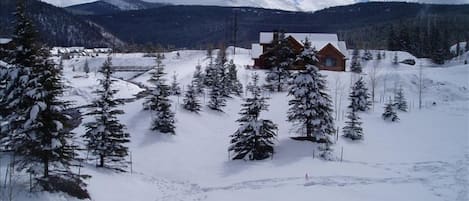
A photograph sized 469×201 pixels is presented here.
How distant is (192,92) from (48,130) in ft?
57.1

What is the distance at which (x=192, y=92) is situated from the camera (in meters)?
30.6

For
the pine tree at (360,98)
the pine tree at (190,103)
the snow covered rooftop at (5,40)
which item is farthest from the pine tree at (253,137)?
the pine tree at (360,98)

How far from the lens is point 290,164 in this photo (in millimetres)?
20516

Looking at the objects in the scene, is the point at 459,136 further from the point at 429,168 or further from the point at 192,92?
the point at 192,92

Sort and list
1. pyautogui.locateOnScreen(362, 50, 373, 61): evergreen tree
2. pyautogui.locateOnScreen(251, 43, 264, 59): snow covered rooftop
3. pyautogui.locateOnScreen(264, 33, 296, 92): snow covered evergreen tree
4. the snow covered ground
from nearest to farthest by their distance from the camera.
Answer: the snow covered ground
pyautogui.locateOnScreen(264, 33, 296, 92): snow covered evergreen tree
pyautogui.locateOnScreen(251, 43, 264, 59): snow covered rooftop
pyautogui.locateOnScreen(362, 50, 373, 61): evergreen tree

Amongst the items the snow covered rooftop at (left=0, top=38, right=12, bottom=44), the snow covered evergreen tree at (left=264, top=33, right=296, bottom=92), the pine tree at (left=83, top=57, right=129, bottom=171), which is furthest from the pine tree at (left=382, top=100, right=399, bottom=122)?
the snow covered rooftop at (left=0, top=38, right=12, bottom=44)

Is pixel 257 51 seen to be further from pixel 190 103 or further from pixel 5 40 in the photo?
pixel 5 40

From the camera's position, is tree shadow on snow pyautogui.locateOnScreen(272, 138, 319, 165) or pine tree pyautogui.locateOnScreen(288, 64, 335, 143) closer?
tree shadow on snow pyautogui.locateOnScreen(272, 138, 319, 165)

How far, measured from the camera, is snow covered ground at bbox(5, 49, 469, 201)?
15938 mm

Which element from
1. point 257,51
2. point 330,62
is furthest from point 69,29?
point 330,62

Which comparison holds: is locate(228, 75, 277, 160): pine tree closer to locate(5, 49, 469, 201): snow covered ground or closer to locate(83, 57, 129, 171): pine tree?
locate(5, 49, 469, 201): snow covered ground

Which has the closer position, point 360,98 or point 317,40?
point 360,98

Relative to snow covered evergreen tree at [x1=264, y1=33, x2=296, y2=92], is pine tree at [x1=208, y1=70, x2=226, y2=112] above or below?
below

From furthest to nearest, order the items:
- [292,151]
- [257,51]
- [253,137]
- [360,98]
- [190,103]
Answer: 1. [257,51]
2. [360,98]
3. [190,103]
4. [292,151]
5. [253,137]
